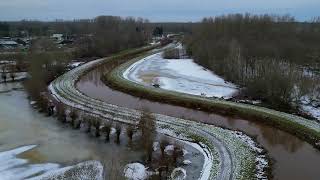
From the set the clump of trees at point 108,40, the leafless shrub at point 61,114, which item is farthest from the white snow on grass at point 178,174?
the clump of trees at point 108,40

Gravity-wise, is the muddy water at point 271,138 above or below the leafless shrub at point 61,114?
below

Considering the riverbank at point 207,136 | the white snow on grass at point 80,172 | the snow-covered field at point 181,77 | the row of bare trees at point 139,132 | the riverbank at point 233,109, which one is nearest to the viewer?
the white snow on grass at point 80,172

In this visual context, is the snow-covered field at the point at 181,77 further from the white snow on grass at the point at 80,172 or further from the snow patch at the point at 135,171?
the white snow on grass at the point at 80,172

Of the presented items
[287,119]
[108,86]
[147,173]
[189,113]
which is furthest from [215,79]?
[147,173]

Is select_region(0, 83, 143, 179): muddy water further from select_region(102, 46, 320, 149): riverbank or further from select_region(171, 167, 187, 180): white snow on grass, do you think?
select_region(102, 46, 320, 149): riverbank

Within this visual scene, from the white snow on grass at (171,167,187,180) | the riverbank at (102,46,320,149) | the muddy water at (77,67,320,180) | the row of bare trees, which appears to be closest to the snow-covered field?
the riverbank at (102,46,320,149)

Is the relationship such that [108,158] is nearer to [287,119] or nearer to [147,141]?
[147,141]

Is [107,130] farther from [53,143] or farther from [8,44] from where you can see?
[8,44]

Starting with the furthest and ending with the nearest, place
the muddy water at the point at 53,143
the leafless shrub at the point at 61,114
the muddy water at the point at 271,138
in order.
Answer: the leafless shrub at the point at 61,114 < the muddy water at the point at 53,143 < the muddy water at the point at 271,138
